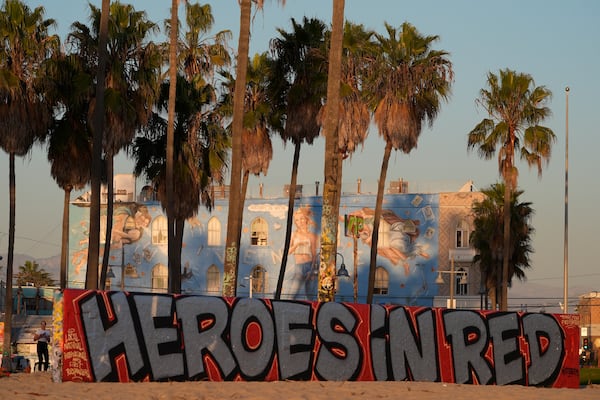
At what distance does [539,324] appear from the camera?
1271 inches

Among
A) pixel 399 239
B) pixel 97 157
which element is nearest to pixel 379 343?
pixel 97 157

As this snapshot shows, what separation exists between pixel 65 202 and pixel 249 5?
1337cm

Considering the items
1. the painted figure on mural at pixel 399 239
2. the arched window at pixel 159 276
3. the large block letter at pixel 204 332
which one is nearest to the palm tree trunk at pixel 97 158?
the large block letter at pixel 204 332

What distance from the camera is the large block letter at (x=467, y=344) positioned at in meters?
30.0

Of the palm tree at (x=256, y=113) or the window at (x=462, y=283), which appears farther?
the window at (x=462, y=283)

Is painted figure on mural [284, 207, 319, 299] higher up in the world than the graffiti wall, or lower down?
higher up

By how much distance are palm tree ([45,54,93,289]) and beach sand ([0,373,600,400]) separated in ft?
51.8

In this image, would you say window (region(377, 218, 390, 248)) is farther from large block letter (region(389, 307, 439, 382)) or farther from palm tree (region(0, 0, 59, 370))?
large block letter (region(389, 307, 439, 382))

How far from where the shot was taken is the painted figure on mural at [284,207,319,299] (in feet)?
290

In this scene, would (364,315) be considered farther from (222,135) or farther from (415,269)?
(415,269)

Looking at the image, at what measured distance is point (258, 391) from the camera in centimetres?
2300

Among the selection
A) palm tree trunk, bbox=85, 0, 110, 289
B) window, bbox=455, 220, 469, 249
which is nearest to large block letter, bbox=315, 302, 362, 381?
palm tree trunk, bbox=85, 0, 110, 289

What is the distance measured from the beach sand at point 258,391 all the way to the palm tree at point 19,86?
16.1 m

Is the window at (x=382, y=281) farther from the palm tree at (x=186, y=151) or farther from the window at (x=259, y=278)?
the palm tree at (x=186, y=151)
